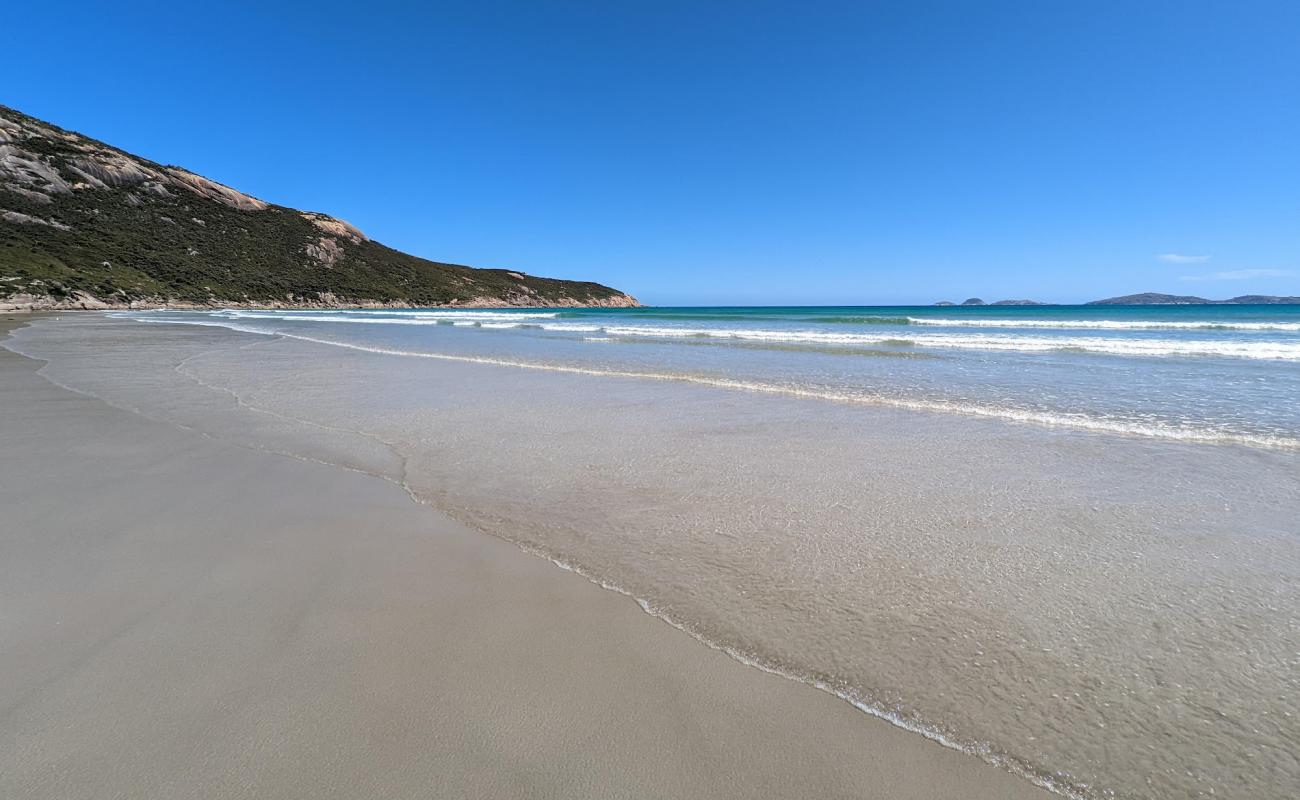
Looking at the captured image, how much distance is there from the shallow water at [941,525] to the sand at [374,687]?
27 cm

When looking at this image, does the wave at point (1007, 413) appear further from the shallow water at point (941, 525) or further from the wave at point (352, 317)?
the wave at point (352, 317)

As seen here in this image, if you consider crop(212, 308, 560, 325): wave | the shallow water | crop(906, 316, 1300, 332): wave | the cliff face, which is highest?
the cliff face

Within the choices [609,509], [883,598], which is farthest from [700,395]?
[883,598]

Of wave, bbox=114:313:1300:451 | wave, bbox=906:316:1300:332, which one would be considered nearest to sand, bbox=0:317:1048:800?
wave, bbox=114:313:1300:451

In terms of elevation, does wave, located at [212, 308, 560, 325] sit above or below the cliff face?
below

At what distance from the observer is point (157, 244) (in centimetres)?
6394

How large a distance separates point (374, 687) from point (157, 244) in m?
86.4

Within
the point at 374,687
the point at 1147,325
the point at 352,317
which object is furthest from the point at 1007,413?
the point at 352,317

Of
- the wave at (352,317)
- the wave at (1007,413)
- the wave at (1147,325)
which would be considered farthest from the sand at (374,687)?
the wave at (352,317)

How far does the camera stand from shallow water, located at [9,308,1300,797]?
200cm

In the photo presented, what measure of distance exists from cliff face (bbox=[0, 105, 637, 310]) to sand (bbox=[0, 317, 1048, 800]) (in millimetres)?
50433

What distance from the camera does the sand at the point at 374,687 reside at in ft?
5.53

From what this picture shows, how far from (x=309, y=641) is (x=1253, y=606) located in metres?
4.47

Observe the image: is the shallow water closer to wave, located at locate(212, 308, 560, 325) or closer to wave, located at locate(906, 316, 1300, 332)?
wave, located at locate(906, 316, 1300, 332)
